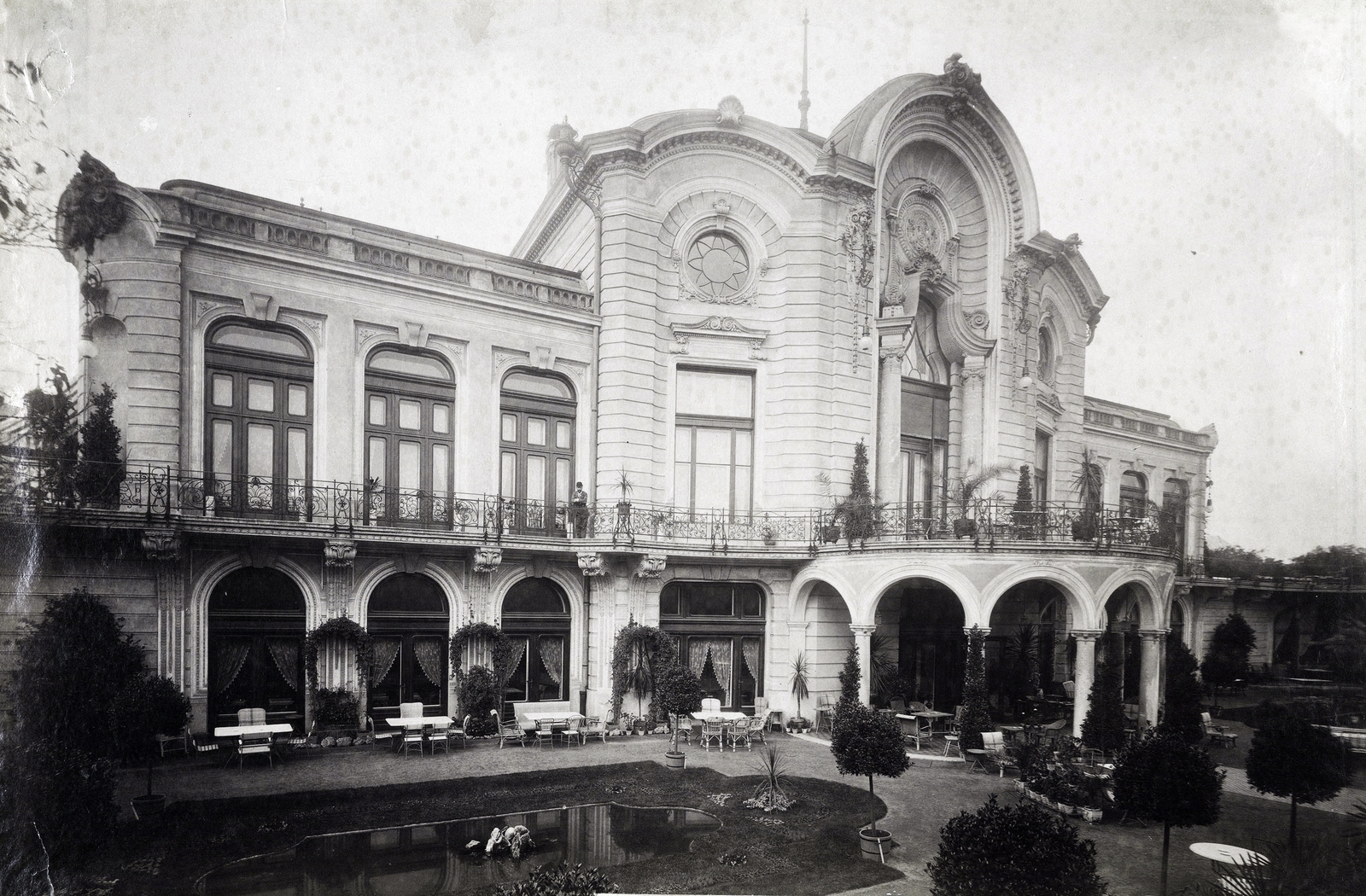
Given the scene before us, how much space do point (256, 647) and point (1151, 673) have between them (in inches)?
782

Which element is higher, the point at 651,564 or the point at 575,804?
the point at 651,564

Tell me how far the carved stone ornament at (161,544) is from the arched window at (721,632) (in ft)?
33.9

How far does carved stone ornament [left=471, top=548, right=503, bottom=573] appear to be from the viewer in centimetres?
1694

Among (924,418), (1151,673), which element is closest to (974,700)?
(1151,673)

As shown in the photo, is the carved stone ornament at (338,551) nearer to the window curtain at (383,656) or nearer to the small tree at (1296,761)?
the window curtain at (383,656)

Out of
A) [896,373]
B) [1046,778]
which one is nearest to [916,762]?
[1046,778]

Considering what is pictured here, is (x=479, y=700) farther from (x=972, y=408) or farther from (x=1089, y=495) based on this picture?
(x=1089, y=495)

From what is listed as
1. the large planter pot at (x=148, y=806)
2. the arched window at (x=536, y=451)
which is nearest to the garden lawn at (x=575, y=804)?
the large planter pot at (x=148, y=806)

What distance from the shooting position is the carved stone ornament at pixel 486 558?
667 inches

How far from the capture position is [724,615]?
19406 mm

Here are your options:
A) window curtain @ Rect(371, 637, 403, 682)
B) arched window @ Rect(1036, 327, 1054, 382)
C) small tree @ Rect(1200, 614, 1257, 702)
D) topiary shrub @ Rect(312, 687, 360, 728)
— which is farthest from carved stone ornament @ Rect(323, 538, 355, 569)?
small tree @ Rect(1200, 614, 1257, 702)

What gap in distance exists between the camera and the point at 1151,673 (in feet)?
57.7

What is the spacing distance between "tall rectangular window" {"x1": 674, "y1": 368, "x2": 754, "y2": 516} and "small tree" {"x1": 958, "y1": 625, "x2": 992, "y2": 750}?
6264 mm

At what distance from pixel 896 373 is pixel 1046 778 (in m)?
11.1
